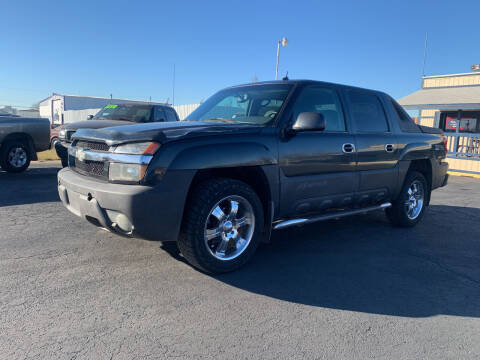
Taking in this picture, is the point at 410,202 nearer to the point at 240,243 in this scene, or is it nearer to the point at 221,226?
the point at 240,243

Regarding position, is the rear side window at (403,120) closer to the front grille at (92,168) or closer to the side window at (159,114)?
the front grille at (92,168)

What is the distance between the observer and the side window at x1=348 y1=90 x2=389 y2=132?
15.8ft

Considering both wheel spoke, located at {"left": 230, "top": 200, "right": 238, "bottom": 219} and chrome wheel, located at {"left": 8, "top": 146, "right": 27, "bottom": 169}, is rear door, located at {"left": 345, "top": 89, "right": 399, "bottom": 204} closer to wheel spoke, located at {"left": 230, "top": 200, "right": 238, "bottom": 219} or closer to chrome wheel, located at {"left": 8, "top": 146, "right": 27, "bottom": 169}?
wheel spoke, located at {"left": 230, "top": 200, "right": 238, "bottom": 219}

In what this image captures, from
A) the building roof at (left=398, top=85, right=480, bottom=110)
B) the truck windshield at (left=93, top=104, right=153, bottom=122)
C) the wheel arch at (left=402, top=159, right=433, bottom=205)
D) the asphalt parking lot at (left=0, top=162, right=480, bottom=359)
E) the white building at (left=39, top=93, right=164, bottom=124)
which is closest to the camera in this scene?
the asphalt parking lot at (left=0, top=162, right=480, bottom=359)

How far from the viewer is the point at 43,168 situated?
10.6 m

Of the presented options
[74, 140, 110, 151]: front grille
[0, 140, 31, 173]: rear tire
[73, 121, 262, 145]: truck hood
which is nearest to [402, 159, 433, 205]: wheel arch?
[73, 121, 262, 145]: truck hood

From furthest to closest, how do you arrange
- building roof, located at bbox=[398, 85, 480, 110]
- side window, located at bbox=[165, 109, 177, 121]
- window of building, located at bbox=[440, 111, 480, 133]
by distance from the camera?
1. window of building, located at bbox=[440, 111, 480, 133]
2. building roof, located at bbox=[398, 85, 480, 110]
3. side window, located at bbox=[165, 109, 177, 121]

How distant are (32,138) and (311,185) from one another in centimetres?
799

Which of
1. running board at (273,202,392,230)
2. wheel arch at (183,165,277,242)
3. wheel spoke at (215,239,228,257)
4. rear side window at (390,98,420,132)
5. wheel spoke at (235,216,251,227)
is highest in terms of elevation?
rear side window at (390,98,420,132)

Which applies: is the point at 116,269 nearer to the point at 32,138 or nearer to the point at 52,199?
the point at 52,199

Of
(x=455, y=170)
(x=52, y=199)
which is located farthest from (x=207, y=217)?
(x=455, y=170)

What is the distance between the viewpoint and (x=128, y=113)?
10453 millimetres

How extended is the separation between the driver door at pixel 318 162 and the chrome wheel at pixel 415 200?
1.48m

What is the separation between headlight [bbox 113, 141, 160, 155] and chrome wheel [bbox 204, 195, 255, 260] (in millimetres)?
738
